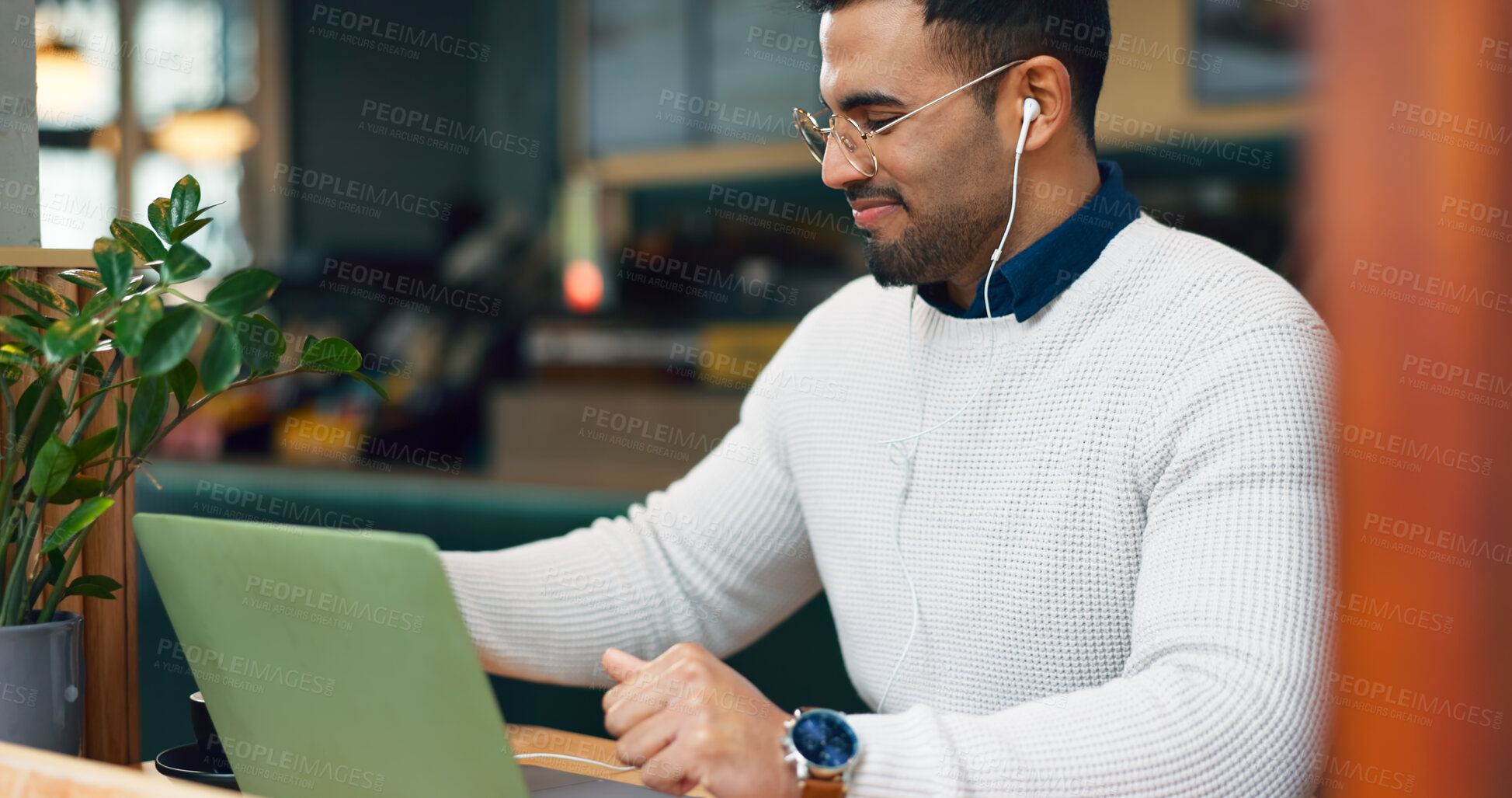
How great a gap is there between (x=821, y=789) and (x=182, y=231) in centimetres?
57

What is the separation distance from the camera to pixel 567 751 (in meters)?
1.07

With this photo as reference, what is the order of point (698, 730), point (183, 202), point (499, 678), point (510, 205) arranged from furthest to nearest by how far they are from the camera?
point (510, 205) < point (499, 678) < point (183, 202) < point (698, 730)

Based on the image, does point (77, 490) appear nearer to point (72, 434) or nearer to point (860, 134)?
point (72, 434)

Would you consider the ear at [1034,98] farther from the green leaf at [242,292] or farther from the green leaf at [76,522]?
the green leaf at [76,522]

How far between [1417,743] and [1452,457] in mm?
63

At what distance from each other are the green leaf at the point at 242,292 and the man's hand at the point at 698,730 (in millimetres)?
309

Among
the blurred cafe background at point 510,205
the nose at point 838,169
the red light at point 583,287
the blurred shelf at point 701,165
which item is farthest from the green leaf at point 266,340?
the red light at point 583,287

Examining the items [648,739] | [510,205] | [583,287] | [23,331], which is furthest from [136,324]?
[510,205]

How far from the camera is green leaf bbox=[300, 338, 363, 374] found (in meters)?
0.90

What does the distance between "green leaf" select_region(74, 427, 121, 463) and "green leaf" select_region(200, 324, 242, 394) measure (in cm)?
22

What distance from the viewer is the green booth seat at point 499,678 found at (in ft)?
5.16

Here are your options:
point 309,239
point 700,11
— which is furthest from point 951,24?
point 309,239

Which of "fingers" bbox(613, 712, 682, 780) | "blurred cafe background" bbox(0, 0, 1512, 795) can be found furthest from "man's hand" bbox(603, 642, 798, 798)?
"blurred cafe background" bbox(0, 0, 1512, 795)

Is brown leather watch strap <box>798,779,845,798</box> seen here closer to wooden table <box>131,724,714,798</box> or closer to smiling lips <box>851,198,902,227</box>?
wooden table <box>131,724,714,798</box>
